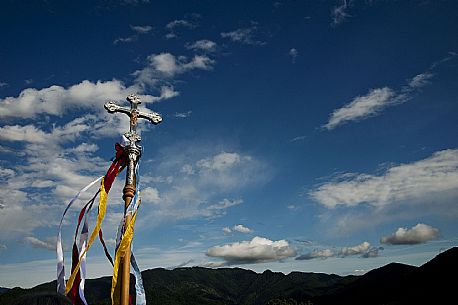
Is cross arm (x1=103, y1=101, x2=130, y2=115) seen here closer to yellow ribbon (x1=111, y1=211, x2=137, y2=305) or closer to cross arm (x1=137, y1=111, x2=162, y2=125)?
cross arm (x1=137, y1=111, x2=162, y2=125)

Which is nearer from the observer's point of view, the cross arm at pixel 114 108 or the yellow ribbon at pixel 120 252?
the yellow ribbon at pixel 120 252

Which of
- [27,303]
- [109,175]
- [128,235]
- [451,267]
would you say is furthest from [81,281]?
[451,267]

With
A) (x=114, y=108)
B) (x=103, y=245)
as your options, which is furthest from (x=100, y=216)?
(x=114, y=108)

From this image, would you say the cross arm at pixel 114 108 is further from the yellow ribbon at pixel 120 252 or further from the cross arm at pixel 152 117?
the yellow ribbon at pixel 120 252

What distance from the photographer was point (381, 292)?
649 feet

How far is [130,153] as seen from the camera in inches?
342

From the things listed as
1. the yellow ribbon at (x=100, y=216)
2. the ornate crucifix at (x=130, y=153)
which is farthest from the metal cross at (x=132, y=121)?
the yellow ribbon at (x=100, y=216)

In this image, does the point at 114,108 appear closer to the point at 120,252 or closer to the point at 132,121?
the point at 132,121

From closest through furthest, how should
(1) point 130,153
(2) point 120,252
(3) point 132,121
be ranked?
(2) point 120,252 → (1) point 130,153 → (3) point 132,121

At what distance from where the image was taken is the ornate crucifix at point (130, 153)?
743cm

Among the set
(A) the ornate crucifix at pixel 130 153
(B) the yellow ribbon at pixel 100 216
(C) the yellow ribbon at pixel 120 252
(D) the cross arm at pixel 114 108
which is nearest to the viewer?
(A) the ornate crucifix at pixel 130 153

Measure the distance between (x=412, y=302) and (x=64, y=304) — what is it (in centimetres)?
14797

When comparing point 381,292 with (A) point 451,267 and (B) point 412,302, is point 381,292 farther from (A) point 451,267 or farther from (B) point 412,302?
(B) point 412,302

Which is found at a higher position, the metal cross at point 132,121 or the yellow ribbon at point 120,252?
the metal cross at point 132,121
